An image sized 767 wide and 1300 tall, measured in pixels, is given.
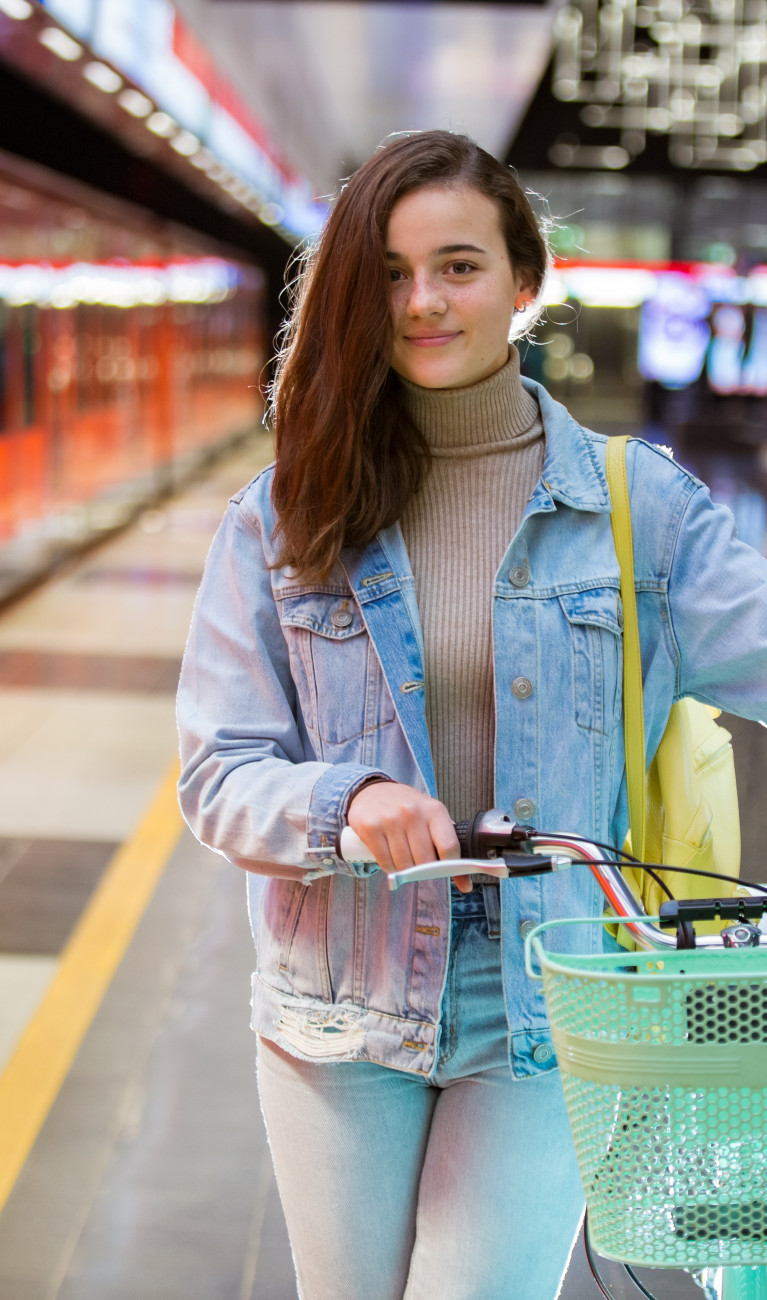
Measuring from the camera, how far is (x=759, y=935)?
3.63 feet

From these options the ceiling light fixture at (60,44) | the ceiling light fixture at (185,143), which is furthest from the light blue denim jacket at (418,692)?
the ceiling light fixture at (185,143)

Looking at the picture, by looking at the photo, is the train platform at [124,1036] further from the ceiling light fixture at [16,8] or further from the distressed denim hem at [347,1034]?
the ceiling light fixture at [16,8]

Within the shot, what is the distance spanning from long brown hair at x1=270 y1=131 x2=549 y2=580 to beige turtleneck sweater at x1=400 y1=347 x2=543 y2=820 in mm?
33

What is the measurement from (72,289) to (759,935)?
11471 millimetres

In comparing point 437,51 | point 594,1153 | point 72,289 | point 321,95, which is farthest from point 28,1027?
point 321,95

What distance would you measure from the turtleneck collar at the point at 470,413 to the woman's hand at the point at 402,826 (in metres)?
0.45

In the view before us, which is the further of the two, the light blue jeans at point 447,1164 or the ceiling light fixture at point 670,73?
the ceiling light fixture at point 670,73

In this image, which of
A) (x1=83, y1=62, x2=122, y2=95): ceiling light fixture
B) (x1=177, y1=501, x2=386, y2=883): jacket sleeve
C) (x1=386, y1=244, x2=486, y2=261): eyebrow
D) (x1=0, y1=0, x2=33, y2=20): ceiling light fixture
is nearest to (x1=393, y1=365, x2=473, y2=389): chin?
(x1=386, y1=244, x2=486, y2=261): eyebrow

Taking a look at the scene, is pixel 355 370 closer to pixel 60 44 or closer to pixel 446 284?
pixel 446 284

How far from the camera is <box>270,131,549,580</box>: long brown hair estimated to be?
1.40 meters

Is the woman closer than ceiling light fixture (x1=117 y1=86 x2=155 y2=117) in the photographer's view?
Yes

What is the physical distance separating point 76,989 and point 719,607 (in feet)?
8.94

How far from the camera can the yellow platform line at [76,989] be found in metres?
3.09

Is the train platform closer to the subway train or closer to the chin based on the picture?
the chin
